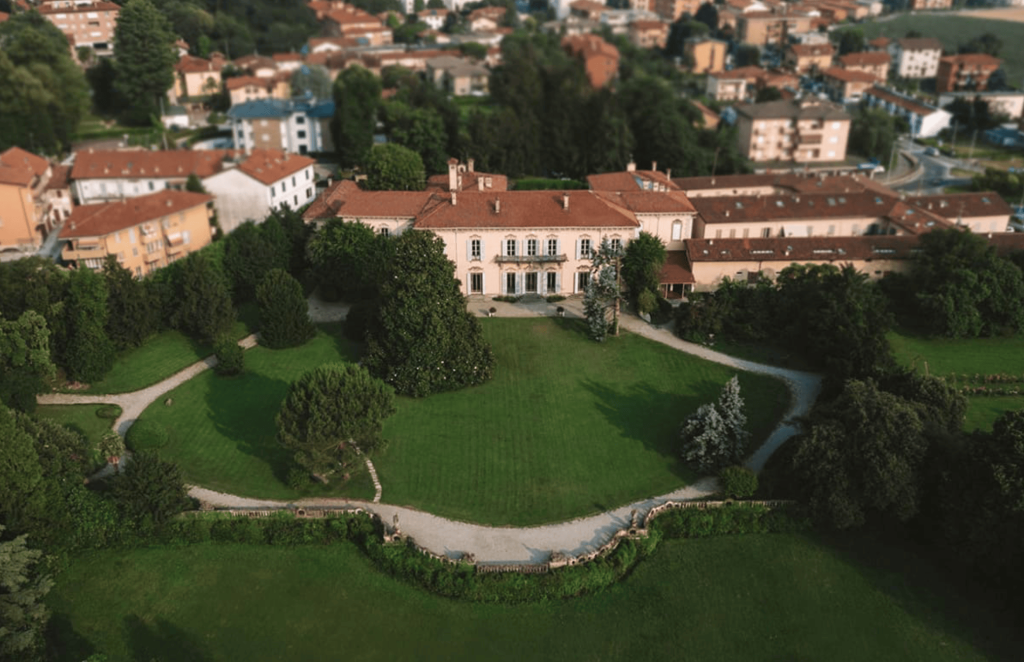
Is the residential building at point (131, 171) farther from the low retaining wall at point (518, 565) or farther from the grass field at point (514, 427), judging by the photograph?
the low retaining wall at point (518, 565)

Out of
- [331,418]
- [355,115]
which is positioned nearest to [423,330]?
[331,418]

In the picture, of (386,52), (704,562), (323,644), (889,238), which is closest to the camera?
(323,644)

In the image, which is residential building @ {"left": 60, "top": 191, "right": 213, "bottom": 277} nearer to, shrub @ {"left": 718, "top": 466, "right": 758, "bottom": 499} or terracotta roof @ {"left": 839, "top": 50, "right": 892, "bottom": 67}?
shrub @ {"left": 718, "top": 466, "right": 758, "bottom": 499}

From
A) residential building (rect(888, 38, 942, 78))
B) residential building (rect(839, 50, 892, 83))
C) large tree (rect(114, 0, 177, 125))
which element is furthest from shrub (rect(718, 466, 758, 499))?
residential building (rect(888, 38, 942, 78))

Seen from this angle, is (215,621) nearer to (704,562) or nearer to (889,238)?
(704,562)

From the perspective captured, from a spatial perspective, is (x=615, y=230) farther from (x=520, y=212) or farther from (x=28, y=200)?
(x=28, y=200)

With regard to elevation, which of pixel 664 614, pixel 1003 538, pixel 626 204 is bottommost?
pixel 664 614

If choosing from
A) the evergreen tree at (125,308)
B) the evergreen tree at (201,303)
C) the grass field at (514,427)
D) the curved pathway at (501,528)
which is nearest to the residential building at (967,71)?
the grass field at (514,427)

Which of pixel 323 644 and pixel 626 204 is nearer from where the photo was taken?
pixel 323 644

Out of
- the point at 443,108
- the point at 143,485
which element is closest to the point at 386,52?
the point at 443,108
